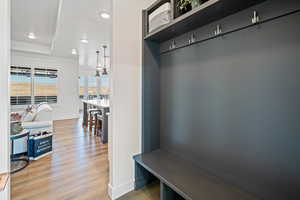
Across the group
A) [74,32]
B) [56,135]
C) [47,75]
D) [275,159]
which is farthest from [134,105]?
[47,75]

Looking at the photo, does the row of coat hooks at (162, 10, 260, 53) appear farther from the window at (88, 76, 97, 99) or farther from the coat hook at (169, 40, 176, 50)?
the window at (88, 76, 97, 99)

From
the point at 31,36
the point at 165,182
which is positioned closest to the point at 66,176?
the point at 165,182

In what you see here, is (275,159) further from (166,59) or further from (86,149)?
(86,149)

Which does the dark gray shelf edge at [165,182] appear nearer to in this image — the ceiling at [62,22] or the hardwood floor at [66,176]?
the hardwood floor at [66,176]

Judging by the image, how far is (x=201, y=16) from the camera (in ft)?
4.54

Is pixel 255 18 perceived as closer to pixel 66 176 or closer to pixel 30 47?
pixel 66 176

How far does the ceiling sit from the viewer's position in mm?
2650

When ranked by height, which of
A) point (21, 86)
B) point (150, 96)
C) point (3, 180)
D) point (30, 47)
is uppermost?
point (30, 47)

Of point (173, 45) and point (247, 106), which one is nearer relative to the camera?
point (247, 106)

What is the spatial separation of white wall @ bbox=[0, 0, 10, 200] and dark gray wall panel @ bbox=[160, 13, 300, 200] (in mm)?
1623

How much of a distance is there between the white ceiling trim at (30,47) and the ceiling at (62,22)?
0.03 metres

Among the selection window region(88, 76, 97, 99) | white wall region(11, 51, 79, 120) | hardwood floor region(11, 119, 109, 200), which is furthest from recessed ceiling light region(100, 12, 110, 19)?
window region(88, 76, 97, 99)

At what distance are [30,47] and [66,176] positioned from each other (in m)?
5.50

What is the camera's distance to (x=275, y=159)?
3.64ft
